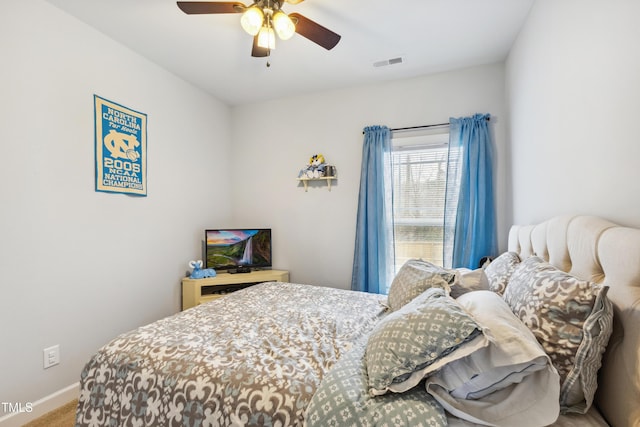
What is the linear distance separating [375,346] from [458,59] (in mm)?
2668

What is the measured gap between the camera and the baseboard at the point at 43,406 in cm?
177

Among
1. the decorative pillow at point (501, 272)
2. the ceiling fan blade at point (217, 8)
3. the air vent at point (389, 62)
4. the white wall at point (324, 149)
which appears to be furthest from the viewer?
the white wall at point (324, 149)

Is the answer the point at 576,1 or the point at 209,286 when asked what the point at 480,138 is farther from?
the point at 209,286

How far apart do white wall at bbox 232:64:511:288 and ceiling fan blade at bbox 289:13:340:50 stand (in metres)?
1.31

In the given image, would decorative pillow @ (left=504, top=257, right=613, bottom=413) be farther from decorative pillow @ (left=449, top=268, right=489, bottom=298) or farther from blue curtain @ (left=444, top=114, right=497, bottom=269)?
blue curtain @ (left=444, top=114, right=497, bottom=269)

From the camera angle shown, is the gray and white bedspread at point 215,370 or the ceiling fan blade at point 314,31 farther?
the ceiling fan blade at point 314,31

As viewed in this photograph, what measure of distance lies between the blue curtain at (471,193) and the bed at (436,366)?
48.3 inches

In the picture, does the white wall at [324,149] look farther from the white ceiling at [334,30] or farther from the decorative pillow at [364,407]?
the decorative pillow at [364,407]

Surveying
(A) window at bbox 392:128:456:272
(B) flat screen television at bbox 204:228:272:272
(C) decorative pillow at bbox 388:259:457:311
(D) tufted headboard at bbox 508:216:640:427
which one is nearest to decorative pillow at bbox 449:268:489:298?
(C) decorative pillow at bbox 388:259:457:311

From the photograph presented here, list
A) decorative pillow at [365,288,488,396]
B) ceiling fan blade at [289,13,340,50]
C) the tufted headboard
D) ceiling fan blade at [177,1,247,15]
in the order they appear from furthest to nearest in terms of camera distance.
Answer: ceiling fan blade at [289,13,340,50]
ceiling fan blade at [177,1,247,15]
decorative pillow at [365,288,488,396]
the tufted headboard

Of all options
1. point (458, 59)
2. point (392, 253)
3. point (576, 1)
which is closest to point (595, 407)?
point (576, 1)

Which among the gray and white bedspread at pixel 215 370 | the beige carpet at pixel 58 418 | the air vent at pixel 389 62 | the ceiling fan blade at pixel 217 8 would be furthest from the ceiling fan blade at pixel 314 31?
the beige carpet at pixel 58 418

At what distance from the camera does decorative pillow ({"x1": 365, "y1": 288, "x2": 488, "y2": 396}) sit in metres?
0.90

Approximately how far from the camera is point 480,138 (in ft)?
8.84
